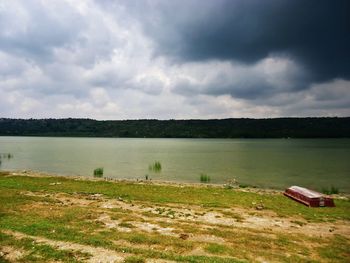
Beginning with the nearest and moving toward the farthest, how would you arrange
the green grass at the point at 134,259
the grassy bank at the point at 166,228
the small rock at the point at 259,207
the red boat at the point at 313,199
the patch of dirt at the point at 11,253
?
the green grass at the point at 134,259, the patch of dirt at the point at 11,253, the grassy bank at the point at 166,228, the small rock at the point at 259,207, the red boat at the point at 313,199

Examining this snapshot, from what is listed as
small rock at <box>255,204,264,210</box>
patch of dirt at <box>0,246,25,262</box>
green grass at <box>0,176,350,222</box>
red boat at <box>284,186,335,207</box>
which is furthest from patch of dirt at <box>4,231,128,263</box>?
red boat at <box>284,186,335,207</box>

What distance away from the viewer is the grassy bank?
1313 centimetres

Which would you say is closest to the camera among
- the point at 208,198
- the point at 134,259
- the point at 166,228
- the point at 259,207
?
the point at 134,259

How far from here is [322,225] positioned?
19.8 metres

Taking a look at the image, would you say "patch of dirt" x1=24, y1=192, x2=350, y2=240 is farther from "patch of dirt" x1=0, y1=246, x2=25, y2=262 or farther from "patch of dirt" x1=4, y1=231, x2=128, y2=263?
"patch of dirt" x1=0, y1=246, x2=25, y2=262

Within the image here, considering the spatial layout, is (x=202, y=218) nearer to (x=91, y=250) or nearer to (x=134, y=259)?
(x=134, y=259)

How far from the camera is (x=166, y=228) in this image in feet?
56.3

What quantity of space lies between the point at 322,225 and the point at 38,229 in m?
17.4

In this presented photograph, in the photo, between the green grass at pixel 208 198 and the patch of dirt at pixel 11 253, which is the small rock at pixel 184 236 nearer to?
the patch of dirt at pixel 11 253

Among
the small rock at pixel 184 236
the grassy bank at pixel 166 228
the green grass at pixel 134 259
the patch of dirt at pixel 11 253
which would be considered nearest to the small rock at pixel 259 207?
the grassy bank at pixel 166 228

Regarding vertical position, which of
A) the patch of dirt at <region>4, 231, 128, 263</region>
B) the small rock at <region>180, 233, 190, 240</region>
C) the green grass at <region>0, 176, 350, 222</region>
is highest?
the patch of dirt at <region>4, 231, 128, 263</region>

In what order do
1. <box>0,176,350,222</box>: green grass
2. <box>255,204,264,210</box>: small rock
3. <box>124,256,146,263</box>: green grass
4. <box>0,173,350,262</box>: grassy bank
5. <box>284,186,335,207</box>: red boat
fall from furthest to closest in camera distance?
<box>284,186,335,207</box>: red boat → <box>255,204,264,210</box>: small rock → <box>0,176,350,222</box>: green grass → <box>0,173,350,262</box>: grassy bank → <box>124,256,146,263</box>: green grass

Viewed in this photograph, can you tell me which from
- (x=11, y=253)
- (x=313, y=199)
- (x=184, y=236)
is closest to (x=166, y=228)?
(x=184, y=236)

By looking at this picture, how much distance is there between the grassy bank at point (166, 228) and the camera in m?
13.1
